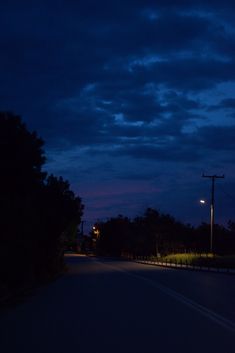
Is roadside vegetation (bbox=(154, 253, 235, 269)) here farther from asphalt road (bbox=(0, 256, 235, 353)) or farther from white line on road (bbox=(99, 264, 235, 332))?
asphalt road (bbox=(0, 256, 235, 353))

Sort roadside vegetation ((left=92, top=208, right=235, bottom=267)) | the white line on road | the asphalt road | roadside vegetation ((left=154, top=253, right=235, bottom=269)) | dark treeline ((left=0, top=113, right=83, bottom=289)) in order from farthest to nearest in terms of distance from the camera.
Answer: roadside vegetation ((left=92, top=208, right=235, bottom=267)) < roadside vegetation ((left=154, top=253, right=235, bottom=269)) < dark treeline ((left=0, top=113, right=83, bottom=289)) < the white line on road < the asphalt road

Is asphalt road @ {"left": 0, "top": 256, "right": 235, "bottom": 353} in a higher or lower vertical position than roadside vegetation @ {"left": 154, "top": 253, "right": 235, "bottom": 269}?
lower

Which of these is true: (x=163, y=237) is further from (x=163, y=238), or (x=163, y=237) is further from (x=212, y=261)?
(x=212, y=261)

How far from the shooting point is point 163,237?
106m

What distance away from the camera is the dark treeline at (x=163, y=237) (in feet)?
347

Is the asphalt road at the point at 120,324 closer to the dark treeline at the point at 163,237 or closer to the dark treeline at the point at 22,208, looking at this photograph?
the dark treeline at the point at 22,208

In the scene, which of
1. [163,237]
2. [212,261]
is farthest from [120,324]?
[163,237]

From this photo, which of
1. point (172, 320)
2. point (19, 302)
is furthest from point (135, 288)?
point (172, 320)

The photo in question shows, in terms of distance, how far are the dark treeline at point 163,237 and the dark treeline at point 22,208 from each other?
59.8m

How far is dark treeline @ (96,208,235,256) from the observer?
106 meters

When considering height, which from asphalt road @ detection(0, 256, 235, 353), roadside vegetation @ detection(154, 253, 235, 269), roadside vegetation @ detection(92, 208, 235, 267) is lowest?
asphalt road @ detection(0, 256, 235, 353)

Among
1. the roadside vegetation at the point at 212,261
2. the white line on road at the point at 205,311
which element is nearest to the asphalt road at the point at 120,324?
the white line on road at the point at 205,311

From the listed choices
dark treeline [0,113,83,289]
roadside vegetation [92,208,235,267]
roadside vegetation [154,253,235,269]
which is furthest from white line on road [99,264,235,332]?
roadside vegetation [92,208,235,267]

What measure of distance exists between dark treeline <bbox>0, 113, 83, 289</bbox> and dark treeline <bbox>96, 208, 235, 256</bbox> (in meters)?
59.8
